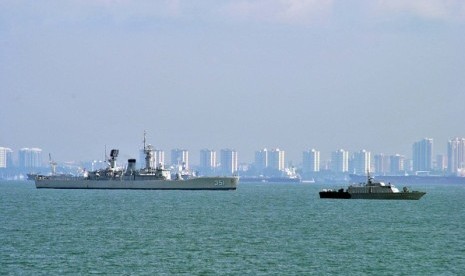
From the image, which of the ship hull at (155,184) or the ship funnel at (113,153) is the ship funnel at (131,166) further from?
the ship funnel at (113,153)

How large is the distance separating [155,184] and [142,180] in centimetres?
265

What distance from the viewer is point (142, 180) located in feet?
607

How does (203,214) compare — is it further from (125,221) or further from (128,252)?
(128,252)

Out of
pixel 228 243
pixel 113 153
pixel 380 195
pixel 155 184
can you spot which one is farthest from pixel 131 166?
pixel 228 243

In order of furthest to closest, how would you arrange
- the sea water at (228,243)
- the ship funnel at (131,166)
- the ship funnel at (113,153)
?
the ship funnel at (113,153) < the ship funnel at (131,166) < the sea water at (228,243)

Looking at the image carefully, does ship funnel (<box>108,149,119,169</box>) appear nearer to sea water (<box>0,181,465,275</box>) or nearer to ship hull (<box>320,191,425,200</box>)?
ship hull (<box>320,191,425,200</box>)

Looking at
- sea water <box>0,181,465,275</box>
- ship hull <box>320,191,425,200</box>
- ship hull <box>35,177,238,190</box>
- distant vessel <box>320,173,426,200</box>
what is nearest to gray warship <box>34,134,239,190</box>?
ship hull <box>35,177,238,190</box>

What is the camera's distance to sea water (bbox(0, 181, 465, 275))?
167 feet

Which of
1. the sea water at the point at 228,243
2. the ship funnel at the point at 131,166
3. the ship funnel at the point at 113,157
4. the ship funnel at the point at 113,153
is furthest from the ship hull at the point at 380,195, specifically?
the ship funnel at the point at 113,157

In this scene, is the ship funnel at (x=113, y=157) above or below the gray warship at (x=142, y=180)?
above

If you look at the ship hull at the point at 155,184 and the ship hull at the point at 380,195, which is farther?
the ship hull at the point at 155,184

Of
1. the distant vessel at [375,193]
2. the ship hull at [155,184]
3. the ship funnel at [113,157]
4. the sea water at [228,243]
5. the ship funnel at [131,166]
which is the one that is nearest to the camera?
the sea water at [228,243]

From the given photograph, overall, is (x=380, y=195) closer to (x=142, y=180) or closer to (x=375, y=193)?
(x=375, y=193)

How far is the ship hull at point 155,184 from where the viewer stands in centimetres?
18500
